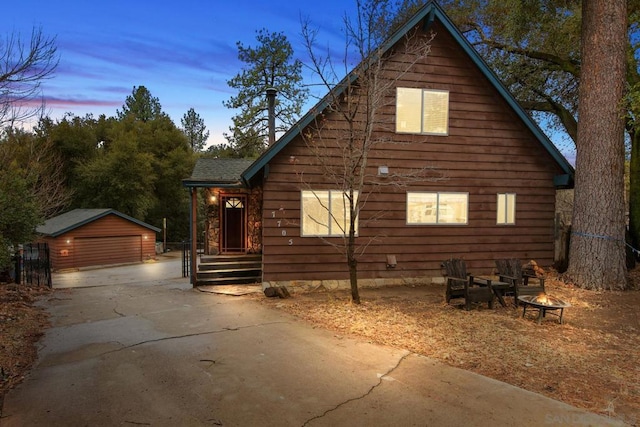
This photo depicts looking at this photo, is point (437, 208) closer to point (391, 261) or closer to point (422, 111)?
point (391, 261)

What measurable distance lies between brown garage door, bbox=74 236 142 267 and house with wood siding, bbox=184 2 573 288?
20.2 m

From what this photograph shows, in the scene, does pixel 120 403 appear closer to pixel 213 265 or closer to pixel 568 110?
pixel 213 265

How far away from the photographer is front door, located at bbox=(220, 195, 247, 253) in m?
14.0

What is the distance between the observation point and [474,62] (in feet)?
35.1

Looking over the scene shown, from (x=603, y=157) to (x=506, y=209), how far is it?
104 inches

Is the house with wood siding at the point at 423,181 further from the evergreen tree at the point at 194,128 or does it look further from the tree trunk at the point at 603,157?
the evergreen tree at the point at 194,128

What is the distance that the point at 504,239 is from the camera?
11.4m

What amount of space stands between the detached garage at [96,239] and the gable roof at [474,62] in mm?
21451

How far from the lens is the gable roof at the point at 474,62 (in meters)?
9.62

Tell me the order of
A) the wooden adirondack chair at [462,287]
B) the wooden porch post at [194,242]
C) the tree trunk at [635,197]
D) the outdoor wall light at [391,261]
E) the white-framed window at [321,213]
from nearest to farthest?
the wooden adirondack chair at [462,287]
the white-framed window at [321,213]
the outdoor wall light at [391,261]
the wooden porch post at [194,242]
the tree trunk at [635,197]

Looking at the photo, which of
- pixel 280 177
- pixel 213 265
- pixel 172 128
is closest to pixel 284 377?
pixel 280 177

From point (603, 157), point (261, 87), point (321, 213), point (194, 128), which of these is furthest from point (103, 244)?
point (194, 128)

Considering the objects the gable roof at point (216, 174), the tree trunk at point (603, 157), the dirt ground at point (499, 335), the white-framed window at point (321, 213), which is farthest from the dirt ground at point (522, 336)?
the gable roof at point (216, 174)

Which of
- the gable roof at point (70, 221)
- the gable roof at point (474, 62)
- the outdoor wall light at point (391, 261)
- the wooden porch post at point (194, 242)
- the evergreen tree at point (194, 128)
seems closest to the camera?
the gable roof at point (474, 62)
